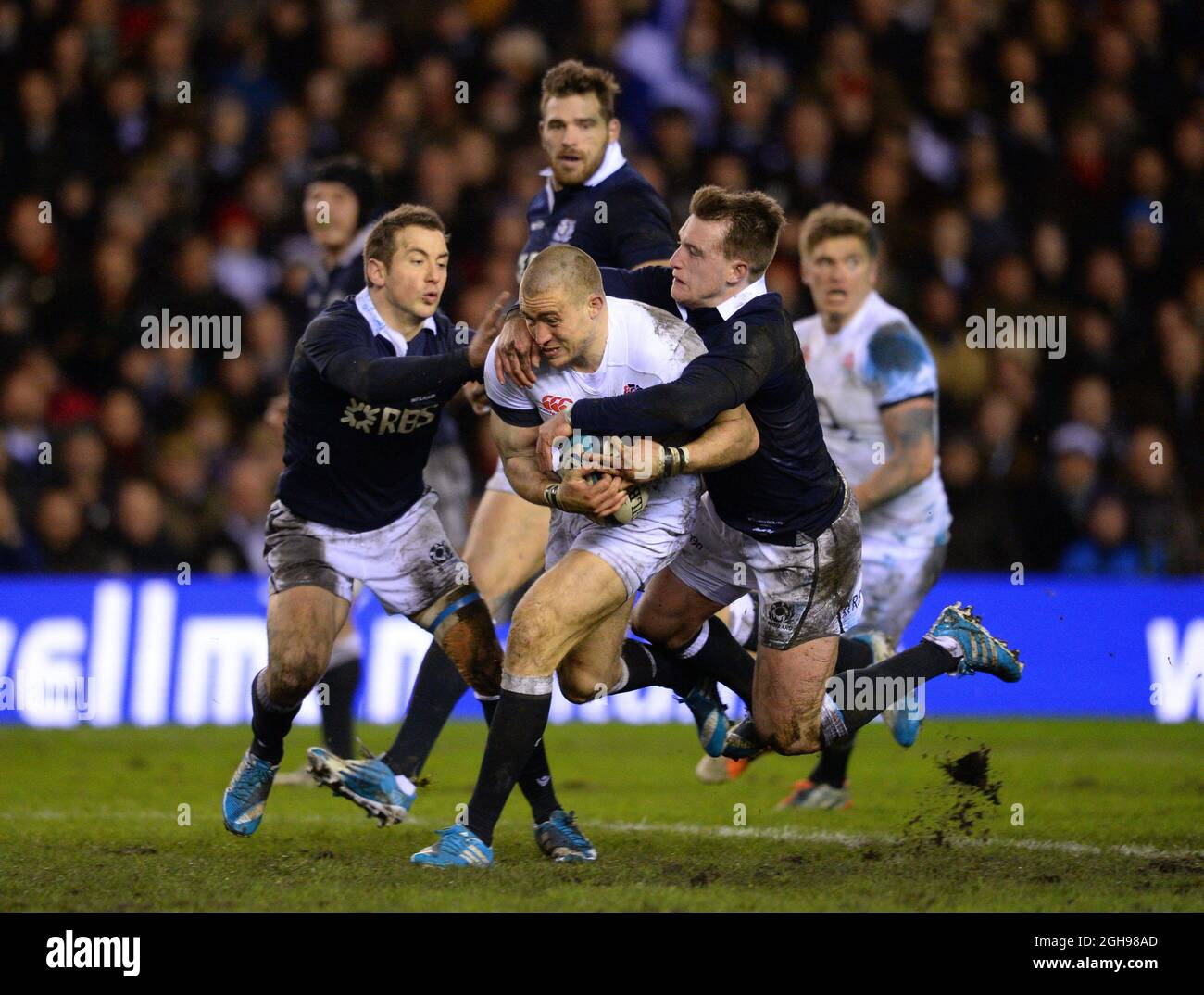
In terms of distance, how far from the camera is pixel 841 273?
24.8ft

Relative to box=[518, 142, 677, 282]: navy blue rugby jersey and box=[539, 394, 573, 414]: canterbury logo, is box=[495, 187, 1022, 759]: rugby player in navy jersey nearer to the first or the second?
box=[539, 394, 573, 414]: canterbury logo

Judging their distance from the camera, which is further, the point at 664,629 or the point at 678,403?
the point at 664,629

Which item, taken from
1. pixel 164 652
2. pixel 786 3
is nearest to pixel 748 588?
Answer: pixel 164 652

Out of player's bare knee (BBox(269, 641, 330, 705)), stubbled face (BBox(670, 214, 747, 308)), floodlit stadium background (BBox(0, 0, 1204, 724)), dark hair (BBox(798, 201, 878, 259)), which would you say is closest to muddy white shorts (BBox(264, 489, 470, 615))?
player's bare knee (BBox(269, 641, 330, 705))

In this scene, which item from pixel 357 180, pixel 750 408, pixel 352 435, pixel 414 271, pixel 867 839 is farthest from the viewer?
pixel 357 180

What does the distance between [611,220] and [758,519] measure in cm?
151

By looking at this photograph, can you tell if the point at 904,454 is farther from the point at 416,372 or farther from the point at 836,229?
the point at 416,372

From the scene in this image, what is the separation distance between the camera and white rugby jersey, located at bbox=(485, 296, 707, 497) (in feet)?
18.3

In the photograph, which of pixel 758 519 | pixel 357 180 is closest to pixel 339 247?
pixel 357 180

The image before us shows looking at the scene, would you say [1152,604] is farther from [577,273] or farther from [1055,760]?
[577,273]

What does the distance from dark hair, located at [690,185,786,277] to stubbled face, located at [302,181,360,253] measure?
2725mm

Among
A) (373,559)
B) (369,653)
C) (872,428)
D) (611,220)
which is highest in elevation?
(611,220)

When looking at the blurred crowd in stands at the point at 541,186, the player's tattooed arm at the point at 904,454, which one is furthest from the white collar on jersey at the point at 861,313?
the blurred crowd in stands at the point at 541,186

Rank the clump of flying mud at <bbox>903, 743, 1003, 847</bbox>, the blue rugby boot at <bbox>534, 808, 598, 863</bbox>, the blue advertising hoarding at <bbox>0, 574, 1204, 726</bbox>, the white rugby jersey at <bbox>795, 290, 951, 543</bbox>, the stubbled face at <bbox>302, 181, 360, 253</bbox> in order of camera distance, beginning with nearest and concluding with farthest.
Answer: the blue rugby boot at <bbox>534, 808, 598, 863</bbox> < the clump of flying mud at <bbox>903, 743, 1003, 847</bbox> < the white rugby jersey at <bbox>795, 290, 951, 543</bbox> < the stubbled face at <bbox>302, 181, 360, 253</bbox> < the blue advertising hoarding at <bbox>0, 574, 1204, 726</bbox>
